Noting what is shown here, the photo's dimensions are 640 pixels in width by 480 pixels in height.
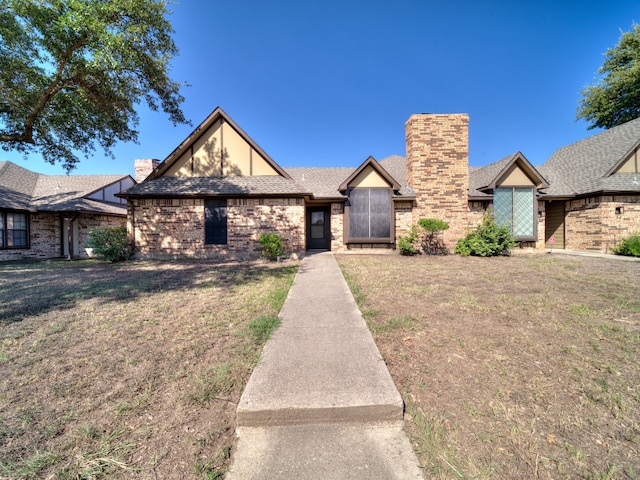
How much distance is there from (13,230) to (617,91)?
4338cm

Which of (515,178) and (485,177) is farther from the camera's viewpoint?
(485,177)

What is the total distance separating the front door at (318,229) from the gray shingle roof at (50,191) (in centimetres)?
1308

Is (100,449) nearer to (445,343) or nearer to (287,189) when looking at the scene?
(445,343)

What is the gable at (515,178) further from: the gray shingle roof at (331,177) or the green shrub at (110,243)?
the green shrub at (110,243)

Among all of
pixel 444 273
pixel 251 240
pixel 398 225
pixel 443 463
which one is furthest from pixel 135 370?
pixel 398 225

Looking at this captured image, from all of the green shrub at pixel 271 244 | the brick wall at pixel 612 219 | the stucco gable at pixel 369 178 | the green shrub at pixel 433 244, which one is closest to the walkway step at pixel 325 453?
the green shrub at pixel 271 244

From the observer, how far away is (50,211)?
14469mm

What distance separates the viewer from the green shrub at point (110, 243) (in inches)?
422

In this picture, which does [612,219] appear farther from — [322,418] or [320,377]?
[322,418]

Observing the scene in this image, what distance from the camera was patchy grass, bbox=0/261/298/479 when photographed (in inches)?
68.0

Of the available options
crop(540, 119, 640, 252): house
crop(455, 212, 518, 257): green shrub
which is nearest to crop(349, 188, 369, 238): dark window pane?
crop(455, 212, 518, 257): green shrub

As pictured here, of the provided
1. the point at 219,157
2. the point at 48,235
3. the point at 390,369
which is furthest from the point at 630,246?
the point at 48,235

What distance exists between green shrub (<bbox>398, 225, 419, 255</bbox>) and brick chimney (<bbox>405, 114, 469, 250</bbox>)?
2.67 feet

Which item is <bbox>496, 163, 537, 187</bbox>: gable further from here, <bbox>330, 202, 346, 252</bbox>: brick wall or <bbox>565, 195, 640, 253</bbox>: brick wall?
<bbox>330, 202, 346, 252</bbox>: brick wall
